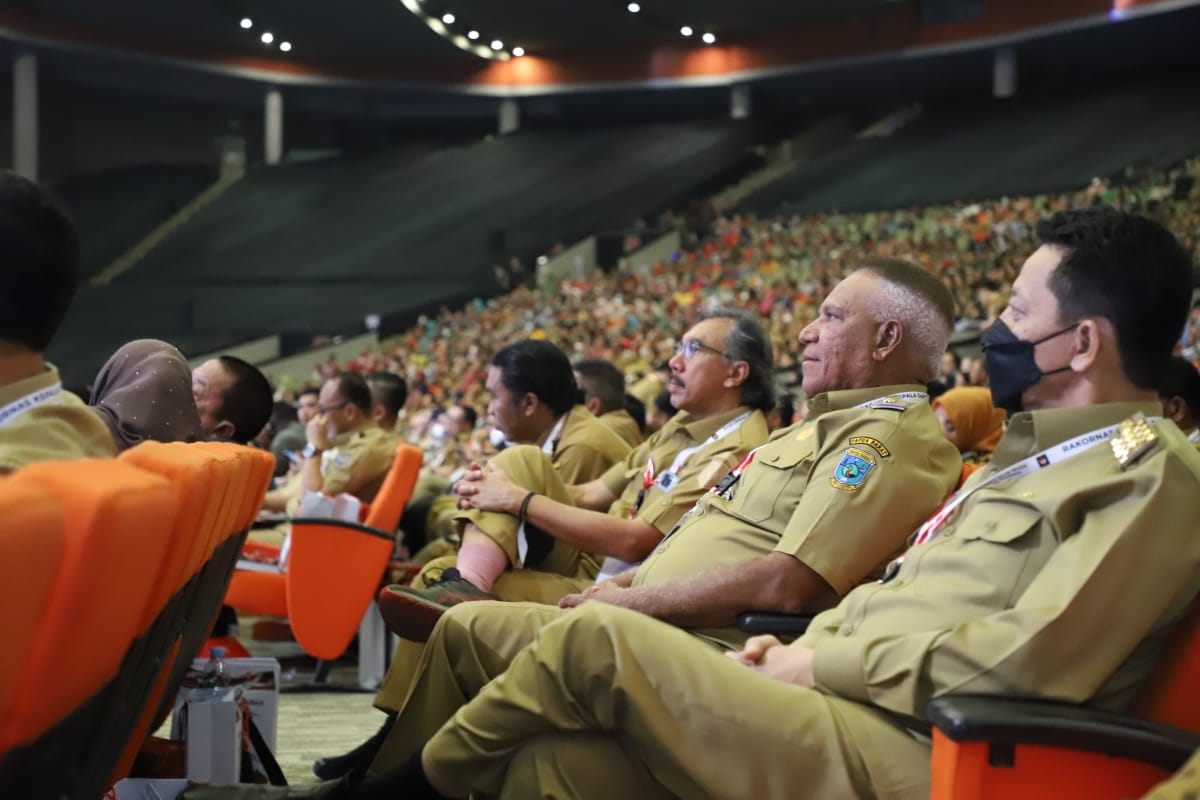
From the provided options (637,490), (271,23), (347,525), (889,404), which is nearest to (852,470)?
(889,404)

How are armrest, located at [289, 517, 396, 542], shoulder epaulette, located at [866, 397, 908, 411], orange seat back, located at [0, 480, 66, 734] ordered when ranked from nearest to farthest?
orange seat back, located at [0, 480, 66, 734], shoulder epaulette, located at [866, 397, 908, 411], armrest, located at [289, 517, 396, 542]

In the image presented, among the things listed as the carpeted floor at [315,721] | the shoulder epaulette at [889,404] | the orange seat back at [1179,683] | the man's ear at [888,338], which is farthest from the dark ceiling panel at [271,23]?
the orange seat back at [1179,683]

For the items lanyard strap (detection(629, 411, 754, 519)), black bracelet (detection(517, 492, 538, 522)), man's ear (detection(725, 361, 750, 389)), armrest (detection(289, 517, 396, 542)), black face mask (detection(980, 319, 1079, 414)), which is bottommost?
armrest (detection(289, 517, 396, 542))

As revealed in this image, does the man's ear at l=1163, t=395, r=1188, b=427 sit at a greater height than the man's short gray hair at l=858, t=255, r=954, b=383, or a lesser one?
lesser

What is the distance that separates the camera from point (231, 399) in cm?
312

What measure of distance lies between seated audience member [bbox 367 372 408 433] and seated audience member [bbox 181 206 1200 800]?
3.87m

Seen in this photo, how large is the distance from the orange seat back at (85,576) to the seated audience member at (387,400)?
436 cm

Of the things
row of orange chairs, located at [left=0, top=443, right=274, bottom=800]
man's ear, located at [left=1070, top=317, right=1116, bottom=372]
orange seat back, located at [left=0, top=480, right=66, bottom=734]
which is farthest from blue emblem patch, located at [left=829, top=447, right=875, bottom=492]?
orange seat back, located at [left=0, top=480, right=66, bottom=734]

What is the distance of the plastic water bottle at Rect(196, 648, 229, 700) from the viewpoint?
2287mm

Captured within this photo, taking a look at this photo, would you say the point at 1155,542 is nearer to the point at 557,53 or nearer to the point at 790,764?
the point at 790,764

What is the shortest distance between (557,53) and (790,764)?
19214 mm

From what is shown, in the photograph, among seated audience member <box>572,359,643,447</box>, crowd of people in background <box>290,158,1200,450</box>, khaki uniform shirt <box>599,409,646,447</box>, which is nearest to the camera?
khaki uniform shirt <box>599,409,646,447</box>

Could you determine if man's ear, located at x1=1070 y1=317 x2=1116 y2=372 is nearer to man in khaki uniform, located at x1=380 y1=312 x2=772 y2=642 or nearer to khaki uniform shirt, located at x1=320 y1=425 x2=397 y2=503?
man in khaki uniform, located at x1=380 y1=312 x2=772 y2=642

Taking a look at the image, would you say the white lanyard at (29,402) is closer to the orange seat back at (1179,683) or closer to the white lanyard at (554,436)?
the orange seat back at (1179,683)
